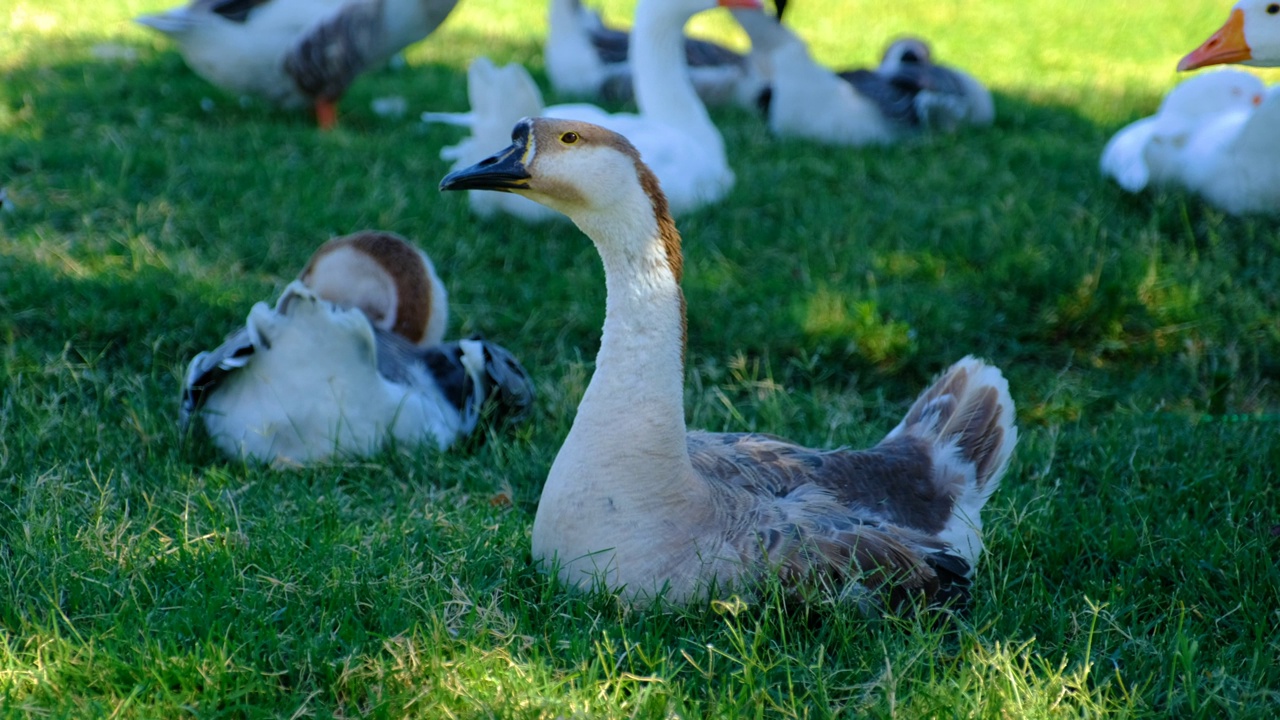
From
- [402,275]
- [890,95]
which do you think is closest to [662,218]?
[402,275]

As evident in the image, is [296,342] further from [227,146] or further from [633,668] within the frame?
[227,146]

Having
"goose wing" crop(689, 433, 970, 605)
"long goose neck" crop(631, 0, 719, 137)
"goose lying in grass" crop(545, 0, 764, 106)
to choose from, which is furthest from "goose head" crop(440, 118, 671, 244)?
"goose lying in grass" crop(545, 0, 764, 106)

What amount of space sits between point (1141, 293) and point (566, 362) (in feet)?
9.00

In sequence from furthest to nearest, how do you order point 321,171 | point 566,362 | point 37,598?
point 321,171, point 566,362, point 37,598

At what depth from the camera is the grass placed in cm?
288

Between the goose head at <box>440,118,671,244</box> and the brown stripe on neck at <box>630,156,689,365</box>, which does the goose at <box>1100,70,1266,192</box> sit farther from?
the goose head at <box>440,118,671,244</box>

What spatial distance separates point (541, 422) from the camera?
481cm

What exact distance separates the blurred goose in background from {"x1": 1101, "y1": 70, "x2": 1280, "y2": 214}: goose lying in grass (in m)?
1.62

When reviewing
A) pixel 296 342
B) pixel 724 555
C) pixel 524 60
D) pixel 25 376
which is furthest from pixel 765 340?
pixel 524 60

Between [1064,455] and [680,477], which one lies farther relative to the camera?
[1064,455]

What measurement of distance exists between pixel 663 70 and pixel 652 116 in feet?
0.91

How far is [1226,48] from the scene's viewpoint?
4.73 metres

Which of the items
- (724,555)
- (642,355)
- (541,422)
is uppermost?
(642,355)

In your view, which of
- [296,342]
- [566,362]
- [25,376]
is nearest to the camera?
[296,342]
